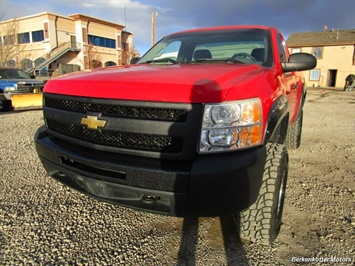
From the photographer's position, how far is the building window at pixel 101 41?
3953 centimetres

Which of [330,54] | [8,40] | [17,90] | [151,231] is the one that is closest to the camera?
[151,231]

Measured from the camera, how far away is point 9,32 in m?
27.4

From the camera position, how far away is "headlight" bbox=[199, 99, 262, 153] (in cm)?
174

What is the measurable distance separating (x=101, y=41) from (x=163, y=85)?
1678 inches

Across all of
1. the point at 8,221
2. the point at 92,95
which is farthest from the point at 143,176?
the point at 8,221

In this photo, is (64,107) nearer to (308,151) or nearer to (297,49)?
(308,151)

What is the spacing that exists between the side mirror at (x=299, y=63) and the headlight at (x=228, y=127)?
128cm

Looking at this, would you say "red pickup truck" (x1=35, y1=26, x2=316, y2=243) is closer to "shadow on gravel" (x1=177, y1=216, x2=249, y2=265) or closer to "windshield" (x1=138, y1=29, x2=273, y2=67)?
"shadow on gravel" (x1=177, y1=216, x2=249, y2=265)

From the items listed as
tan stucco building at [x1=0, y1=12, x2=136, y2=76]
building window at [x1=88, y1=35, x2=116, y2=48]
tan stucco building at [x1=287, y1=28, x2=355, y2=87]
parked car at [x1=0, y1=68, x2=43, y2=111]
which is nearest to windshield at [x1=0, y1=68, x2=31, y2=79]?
parked car at [x1=0, y1=68, x2=43, y2=111]

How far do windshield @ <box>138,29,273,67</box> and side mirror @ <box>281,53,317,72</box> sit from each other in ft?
0.63

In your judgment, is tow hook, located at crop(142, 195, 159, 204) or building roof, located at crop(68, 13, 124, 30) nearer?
tow hook, located at crop(142, 195, 159, 204)

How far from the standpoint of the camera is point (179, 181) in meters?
1.72

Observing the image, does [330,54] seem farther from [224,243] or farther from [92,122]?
[92,122]

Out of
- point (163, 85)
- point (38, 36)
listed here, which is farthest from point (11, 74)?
point (38, 36)
